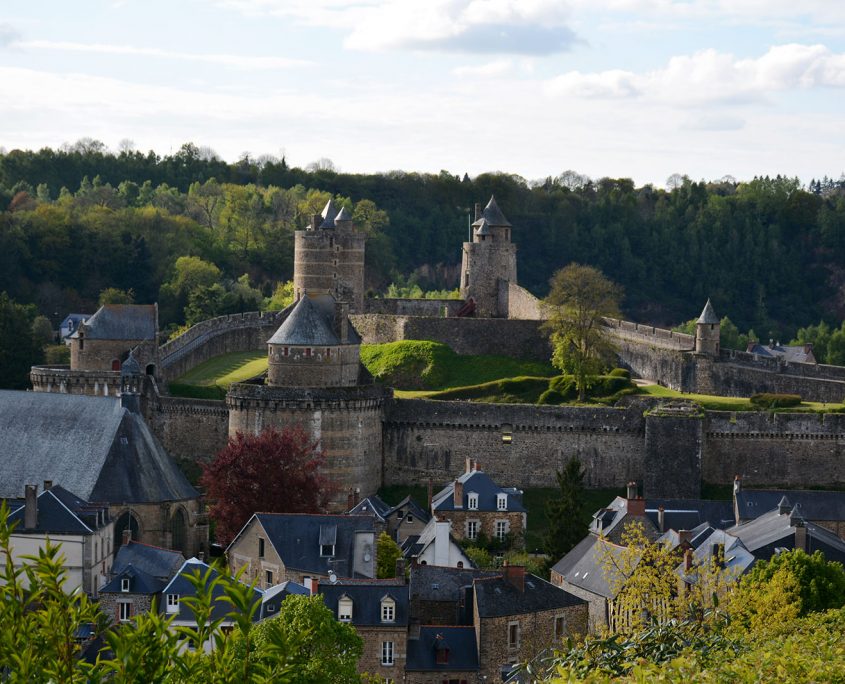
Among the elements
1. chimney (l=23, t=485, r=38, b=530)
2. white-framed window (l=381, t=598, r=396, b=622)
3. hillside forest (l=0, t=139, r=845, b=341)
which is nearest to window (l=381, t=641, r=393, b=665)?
white-framed window (l=381, t=598, r=396, b=622)

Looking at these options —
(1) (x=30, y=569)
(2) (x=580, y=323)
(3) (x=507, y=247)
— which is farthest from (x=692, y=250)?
(1) (x=30, y=569)

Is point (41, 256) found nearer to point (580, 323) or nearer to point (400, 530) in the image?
point (580, 323)

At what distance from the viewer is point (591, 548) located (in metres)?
47.7

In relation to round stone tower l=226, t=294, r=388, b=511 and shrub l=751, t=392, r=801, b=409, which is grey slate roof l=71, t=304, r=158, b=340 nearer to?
round stone tower l=226, t=294, r=388, b=511

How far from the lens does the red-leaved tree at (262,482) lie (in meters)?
52.1

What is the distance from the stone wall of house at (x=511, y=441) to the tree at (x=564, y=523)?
13.8 ft

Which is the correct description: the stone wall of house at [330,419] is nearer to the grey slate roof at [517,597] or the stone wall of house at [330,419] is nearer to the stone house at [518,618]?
the stone house at [518,618]

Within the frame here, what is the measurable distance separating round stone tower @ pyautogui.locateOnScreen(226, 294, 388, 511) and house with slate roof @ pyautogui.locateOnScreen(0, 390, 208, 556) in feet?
10.7

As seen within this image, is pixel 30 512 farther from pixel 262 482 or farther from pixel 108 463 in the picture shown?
pixel 262 482

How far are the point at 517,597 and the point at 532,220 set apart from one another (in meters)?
90.5

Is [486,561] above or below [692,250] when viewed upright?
below

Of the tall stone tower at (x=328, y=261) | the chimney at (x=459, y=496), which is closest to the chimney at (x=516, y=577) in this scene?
the chimney at (x=459, y=496)

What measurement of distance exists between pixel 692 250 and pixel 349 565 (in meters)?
89.3

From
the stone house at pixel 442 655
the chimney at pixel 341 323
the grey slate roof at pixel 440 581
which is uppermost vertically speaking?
the chimney at pixel 341 323
